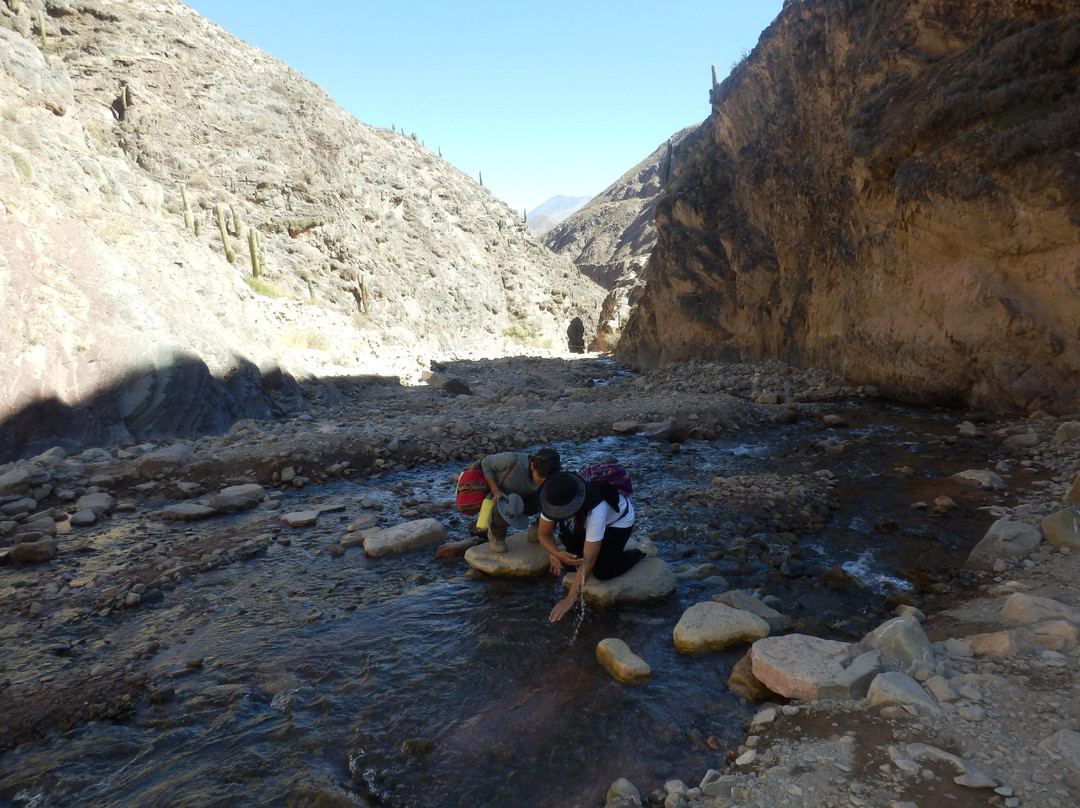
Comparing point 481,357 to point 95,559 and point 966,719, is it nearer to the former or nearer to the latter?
point 95,559

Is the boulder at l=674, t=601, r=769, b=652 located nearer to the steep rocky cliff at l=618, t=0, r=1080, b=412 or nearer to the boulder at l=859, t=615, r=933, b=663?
the boulder at l=859, t=615, r=933, b=663

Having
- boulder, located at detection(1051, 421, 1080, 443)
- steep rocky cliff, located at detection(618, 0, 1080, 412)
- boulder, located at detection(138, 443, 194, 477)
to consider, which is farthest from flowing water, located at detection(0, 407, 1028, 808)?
steep rocky cliff, located at detection(618, 0, 1080, 412)

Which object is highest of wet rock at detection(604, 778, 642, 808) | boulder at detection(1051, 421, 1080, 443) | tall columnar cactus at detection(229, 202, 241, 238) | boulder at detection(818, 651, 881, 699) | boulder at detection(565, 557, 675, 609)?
tall columnar cactus at detection(229, 202, 241, 238)

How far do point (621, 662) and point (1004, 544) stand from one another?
376 cm

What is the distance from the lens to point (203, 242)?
19625 mm

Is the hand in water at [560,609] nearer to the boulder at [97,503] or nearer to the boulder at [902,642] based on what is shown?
the boulder at [902,642]

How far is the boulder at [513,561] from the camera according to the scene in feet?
Answer: 18.7

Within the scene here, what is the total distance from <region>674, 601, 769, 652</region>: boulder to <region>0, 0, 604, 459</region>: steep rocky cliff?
394 inches

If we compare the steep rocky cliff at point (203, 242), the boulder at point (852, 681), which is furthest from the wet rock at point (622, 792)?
the steep rocky cliff at point (203, 242)

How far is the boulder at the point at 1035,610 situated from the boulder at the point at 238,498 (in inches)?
329

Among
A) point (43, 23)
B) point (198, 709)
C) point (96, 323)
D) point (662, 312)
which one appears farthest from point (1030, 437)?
point (43, 23)

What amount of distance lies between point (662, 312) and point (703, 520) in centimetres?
2117

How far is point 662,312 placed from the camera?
27078 mm

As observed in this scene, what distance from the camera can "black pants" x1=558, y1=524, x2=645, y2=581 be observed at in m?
5.13
